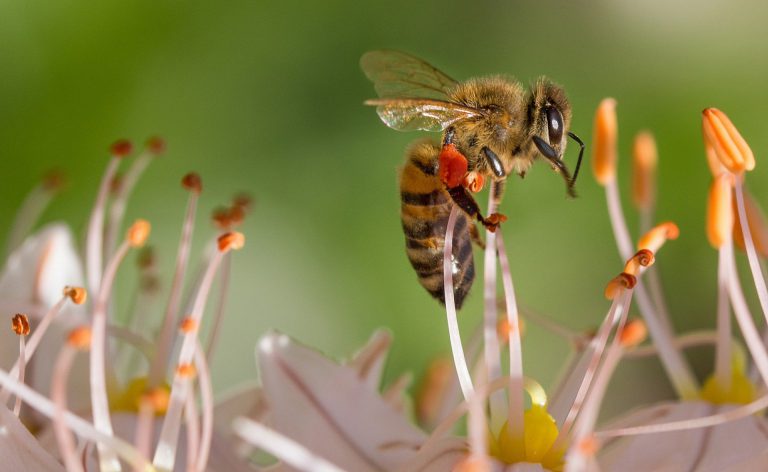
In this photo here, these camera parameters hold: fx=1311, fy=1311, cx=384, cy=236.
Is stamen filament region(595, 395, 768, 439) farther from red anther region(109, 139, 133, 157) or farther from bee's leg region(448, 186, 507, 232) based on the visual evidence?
red anther region(109, 139, 133, 157)

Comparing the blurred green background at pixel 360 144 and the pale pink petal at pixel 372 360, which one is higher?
the blurred green background at pixel 360 144

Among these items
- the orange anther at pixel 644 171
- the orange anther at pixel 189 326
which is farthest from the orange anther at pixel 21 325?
the orange anther at pixel 644 171

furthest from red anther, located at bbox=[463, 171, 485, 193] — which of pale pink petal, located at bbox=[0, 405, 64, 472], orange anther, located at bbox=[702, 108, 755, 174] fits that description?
pale pink petal, located at bbox=[0, 405, 64, 472]

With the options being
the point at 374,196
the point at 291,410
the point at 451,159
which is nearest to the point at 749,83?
the point at 374,196

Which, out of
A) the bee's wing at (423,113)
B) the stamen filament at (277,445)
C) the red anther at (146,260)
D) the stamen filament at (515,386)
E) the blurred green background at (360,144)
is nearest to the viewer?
the stamen filament at (277,445)

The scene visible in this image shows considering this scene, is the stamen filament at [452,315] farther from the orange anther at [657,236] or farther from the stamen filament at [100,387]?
the stamen filament at [100,387]

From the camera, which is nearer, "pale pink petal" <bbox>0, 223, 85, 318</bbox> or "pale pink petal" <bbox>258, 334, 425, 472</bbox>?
"pale pink petal" <bbox>258, 334, 425, 472</bbox>

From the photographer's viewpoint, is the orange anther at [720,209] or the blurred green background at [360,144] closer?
the orange anther at [720,209]

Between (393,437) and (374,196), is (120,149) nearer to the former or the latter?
(393,437)
